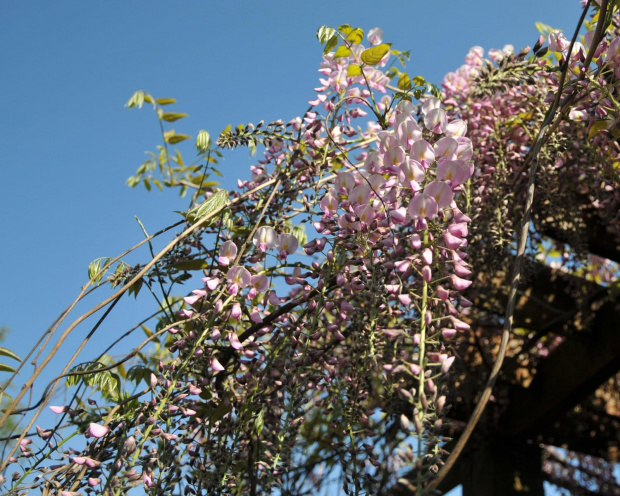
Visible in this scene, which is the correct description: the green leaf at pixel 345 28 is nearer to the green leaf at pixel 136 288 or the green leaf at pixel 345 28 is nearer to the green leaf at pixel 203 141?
the green leaf at pixel 203 141

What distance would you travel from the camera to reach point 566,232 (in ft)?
6.84

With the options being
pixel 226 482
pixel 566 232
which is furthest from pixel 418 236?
pixel 566 232

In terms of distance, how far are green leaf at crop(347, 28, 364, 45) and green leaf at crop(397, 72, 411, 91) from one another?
0.15m

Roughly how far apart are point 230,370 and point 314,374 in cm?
22

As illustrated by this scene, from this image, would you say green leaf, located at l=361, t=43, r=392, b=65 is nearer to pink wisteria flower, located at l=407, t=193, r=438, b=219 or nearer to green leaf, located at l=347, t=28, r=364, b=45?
green leaf, located at l=347, t=28, r=364, b=45

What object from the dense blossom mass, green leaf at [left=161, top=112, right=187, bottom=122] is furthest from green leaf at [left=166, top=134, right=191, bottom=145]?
the dense blossom mass

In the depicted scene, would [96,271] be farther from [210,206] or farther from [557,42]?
[557,42]

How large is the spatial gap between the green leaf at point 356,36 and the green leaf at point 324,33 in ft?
0.16

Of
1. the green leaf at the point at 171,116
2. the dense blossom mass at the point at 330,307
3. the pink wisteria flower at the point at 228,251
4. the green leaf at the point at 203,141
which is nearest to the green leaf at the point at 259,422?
the dense blossom mass at the point at 330,307

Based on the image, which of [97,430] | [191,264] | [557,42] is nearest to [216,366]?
[97,430]

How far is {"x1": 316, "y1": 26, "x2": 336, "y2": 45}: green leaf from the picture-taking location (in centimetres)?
149

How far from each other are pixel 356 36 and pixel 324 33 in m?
0.09

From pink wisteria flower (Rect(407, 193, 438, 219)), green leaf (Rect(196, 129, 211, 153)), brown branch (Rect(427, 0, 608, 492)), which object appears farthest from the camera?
green leaf (Rect(196, 129, 211, 153))

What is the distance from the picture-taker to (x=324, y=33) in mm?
1499
